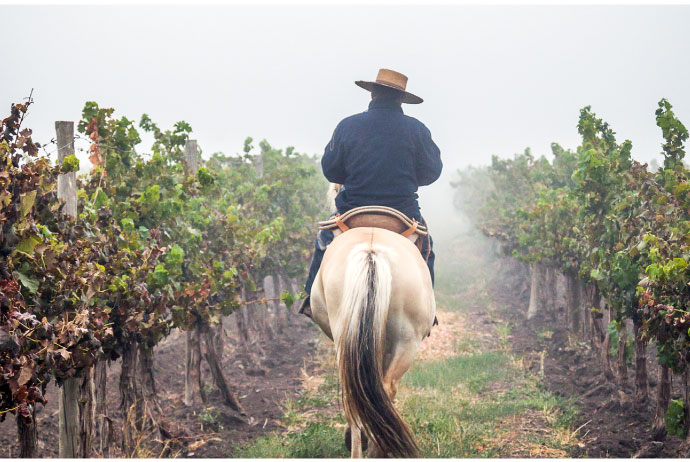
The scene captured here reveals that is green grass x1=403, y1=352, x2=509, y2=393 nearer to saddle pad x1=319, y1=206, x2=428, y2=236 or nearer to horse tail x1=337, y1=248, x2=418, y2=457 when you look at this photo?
saddle pad x1=319, y1=206, x2=428, y2=236

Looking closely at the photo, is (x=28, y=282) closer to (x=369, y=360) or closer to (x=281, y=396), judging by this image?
(x=369, y=360)

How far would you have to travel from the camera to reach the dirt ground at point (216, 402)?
21.3 ft

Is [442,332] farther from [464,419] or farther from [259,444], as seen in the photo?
[259,444]

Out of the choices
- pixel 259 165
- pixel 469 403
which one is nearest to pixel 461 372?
pixel 469 403

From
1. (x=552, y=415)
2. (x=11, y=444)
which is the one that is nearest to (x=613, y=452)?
(x=552, y=415)

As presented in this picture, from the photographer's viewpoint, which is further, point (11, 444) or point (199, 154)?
point (199, 154)

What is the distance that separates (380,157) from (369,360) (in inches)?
79.4

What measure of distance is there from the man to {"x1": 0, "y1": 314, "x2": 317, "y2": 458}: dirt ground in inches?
77.8

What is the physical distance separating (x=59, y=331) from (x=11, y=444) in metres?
3.47

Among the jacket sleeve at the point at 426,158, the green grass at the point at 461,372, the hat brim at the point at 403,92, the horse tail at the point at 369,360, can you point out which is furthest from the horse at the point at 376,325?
the green grass at the point at 461,372

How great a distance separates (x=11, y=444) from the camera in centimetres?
647

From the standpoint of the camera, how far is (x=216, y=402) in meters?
8.16

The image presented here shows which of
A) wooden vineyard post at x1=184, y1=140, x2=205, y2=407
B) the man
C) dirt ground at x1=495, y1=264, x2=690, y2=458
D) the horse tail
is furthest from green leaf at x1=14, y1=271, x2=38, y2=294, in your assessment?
dirt ground at x1=495, y1=264, x2=690, y2=458

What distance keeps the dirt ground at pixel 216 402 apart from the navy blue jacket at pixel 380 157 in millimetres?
2957
